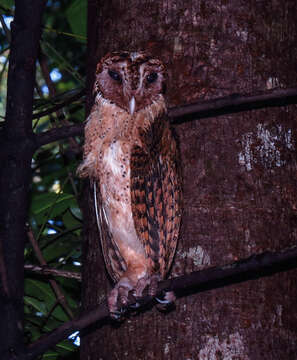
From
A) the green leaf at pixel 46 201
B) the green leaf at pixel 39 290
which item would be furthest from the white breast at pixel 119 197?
the green leaf at pixel 46 201

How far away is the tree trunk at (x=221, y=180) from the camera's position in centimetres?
190

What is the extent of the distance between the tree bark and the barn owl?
2.20ft

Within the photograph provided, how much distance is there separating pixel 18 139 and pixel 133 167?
72 centimetres

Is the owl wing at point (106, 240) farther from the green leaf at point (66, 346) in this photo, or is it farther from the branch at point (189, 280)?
the branch at point (189, 280)

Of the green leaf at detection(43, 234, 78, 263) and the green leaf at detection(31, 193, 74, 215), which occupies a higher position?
the green leaf at detection(31, 193, 74, 215)

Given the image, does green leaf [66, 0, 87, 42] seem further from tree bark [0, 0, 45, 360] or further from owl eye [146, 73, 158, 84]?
tree bark [0, 0, 45, 360]

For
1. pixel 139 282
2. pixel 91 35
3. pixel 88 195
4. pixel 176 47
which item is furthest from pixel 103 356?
pixel 91 35

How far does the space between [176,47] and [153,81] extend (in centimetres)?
→ 15

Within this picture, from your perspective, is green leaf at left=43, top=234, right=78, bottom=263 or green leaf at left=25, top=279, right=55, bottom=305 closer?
green leaf at left=25, top=279, right=55, bottom=305

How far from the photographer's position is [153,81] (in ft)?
7.38

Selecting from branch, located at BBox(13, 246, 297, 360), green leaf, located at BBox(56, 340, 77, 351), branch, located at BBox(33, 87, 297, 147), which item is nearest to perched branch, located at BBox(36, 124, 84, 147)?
branch, located at BBox(33, 87, 297, 147)

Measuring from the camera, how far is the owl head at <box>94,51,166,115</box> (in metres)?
2.19

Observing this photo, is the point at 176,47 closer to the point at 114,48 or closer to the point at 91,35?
the point at 114,48

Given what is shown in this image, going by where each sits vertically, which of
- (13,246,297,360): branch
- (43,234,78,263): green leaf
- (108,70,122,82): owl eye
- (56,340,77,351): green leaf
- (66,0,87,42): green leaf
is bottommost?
(13,246,297,360): branch
